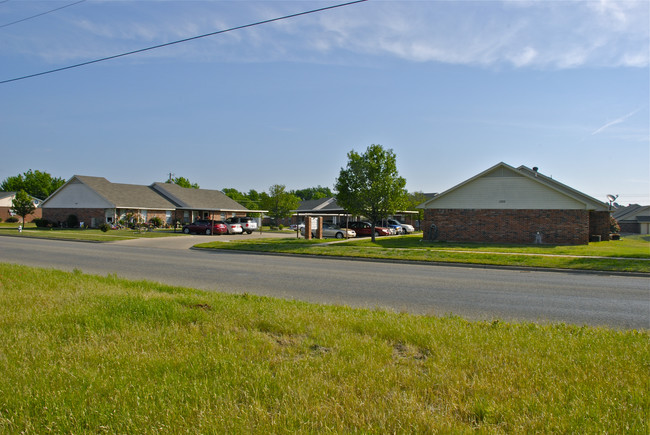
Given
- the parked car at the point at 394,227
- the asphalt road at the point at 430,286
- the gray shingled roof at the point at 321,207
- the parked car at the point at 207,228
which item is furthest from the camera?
the gray shingled roof at the point at 321,207

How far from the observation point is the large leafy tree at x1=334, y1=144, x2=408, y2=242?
29.1 m

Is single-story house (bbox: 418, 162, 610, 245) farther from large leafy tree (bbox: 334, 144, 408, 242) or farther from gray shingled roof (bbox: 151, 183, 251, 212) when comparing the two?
gray shingled roof (bbox: 151, 183, 251, 212)

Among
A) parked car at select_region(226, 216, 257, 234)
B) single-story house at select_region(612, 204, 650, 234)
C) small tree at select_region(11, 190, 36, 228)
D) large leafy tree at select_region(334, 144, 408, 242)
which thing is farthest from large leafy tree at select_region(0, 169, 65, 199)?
single-story house at select_region(612, 204, 650, 234)

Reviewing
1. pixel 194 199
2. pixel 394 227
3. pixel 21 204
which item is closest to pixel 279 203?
pixel 194 199

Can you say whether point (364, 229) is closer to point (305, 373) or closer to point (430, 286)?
point (430, 286)

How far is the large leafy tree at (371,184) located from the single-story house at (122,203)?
102 feet

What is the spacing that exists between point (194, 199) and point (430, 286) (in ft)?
178

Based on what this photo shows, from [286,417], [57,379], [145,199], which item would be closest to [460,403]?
[286,417]

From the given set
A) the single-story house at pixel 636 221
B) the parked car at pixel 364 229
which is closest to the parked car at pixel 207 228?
the parked car at pixel 364 229

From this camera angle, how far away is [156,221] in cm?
5444

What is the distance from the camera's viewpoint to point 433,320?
7.01 meters

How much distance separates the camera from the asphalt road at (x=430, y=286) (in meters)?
8.80

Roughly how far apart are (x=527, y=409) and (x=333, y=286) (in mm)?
8421

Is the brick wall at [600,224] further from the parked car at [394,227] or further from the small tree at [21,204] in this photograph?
the small tree at [21,204]
